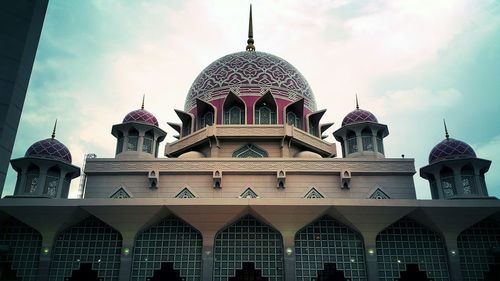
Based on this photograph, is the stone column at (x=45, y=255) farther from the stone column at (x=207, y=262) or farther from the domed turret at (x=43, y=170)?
the stone column at (x=207, y=262)

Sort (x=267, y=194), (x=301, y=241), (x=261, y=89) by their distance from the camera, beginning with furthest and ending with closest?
(x=261, y=89)
(x=267, y=194)
(x=301, y=241)

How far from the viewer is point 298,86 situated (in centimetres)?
2911

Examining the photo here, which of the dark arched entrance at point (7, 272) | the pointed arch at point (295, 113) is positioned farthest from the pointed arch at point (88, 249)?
the pointed arch at point (295, 113)

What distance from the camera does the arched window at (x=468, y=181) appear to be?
2105 cm

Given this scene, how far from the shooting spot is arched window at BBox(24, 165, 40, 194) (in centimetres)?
2116

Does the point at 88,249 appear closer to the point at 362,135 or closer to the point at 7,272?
the point at 7,272

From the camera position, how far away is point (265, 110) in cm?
2714

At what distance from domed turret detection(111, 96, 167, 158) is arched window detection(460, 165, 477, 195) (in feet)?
59.0

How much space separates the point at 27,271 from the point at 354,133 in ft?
63.4

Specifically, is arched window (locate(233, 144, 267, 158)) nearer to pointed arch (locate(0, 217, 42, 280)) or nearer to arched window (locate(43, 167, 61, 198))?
arched window (locate(43, 167, 61, 198))

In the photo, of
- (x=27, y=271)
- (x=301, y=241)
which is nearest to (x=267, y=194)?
(x=301, y=241)

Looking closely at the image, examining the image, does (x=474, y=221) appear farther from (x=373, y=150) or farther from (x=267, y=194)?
(x=267, y=194)

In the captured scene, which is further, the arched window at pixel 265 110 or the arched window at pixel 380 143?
the arched window at pixel 265 110

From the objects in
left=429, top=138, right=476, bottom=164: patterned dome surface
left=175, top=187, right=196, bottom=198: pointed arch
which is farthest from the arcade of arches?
left=429, top=138, right=476, bottom=164: patterned dome surface
